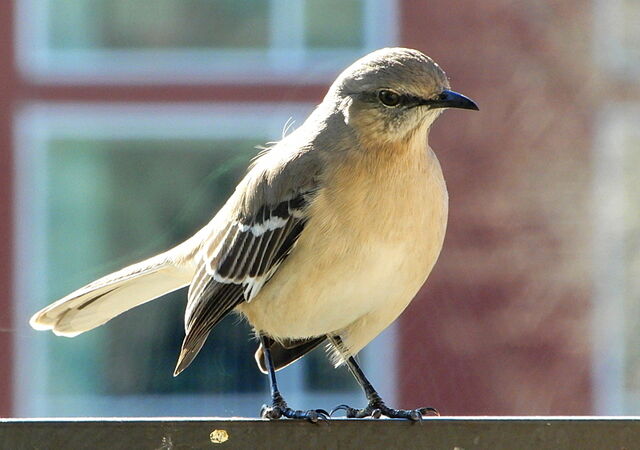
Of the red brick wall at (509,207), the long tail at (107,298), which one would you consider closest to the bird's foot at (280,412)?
the long tail at (107,298)

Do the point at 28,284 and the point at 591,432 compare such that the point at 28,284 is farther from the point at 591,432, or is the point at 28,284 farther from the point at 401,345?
the point at 591,432

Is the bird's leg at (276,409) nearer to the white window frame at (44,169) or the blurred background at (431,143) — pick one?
the blurred background at (431,143)

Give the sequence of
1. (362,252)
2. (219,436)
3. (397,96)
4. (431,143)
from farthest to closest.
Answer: (431,143)
(397,96)
(362,252)
(219,436)

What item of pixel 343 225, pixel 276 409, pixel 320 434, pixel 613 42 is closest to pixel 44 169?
pixel 613 42

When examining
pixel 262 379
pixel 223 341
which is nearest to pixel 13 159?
pixel 262 379

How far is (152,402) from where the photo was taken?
939 cm

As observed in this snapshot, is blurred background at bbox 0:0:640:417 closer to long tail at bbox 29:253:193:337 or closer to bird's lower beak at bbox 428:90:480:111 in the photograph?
long tail at bbox 29:253:193:337

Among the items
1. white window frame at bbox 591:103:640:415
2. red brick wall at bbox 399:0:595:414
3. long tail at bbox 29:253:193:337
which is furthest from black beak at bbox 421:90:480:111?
white window frame at bbox 591:103:640:415

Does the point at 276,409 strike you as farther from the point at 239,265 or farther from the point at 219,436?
the point at 219,436

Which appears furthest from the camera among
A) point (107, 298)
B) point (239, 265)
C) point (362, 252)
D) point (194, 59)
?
point (194, 59)

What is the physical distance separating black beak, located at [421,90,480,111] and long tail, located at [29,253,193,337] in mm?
1225

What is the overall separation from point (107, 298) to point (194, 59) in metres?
6.54

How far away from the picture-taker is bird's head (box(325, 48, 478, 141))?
3.71 meters

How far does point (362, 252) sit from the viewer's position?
358cm
